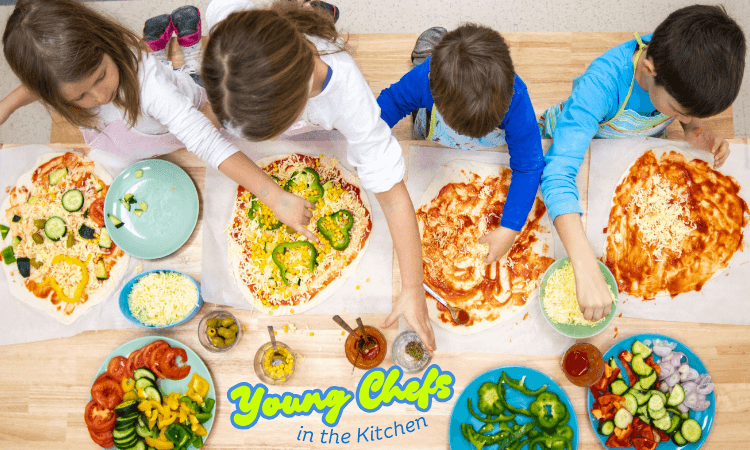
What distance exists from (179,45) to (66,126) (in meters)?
0.61

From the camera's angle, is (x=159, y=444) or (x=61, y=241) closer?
(x=159, y=444)

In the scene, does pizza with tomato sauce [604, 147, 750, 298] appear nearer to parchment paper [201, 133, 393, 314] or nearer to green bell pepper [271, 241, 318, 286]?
parchment paper [201, 133, 393, 314]

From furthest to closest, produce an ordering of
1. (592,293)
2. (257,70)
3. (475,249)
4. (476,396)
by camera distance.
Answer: (475,249), (476,396), (592,293), (257,70)

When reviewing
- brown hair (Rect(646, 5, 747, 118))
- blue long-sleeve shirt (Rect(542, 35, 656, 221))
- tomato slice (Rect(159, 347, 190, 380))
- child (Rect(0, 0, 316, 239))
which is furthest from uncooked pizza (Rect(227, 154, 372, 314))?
brown hair (Rect(646, 5, 747, 118))

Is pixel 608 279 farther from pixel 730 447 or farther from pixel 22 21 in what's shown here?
pixel 22 21

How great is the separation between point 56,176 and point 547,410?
6.94ft

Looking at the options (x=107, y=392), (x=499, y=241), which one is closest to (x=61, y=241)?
(x=107, y=392)

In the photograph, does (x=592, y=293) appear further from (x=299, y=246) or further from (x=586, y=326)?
(x=299, y=246)

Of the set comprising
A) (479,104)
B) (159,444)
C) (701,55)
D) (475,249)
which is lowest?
(159,444)

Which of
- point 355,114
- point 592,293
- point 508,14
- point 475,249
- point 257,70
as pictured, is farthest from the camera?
point 508,14

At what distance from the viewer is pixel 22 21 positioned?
46.9 inches

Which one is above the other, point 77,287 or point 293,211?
point 293,211

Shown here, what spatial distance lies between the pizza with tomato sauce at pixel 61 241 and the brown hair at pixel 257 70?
97 cm

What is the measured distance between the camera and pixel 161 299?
5.31 feet
